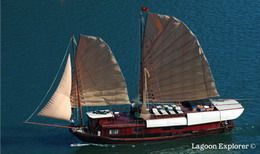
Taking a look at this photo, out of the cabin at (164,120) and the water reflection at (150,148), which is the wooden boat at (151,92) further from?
the water reflection at (150,148)

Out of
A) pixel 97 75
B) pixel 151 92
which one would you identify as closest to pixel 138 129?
pixel 151 92

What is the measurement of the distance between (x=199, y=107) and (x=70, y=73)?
30.0 ft

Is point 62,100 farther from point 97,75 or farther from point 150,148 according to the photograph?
point 150,148

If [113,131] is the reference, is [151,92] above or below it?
above

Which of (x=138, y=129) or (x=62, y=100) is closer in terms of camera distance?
(x=62, y=100)

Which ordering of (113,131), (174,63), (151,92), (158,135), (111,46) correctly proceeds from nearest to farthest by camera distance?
(113,131) < (158,135) < (174,63) < (151,92) < (111,46)

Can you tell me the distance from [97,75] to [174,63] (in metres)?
5.45

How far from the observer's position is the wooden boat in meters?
39.8

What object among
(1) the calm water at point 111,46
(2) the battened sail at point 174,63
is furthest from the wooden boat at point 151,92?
(1) the calm water at point 111,46

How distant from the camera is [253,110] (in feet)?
146

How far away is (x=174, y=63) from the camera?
4150cm

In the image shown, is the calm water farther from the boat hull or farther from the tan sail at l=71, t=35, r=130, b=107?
the tan sail at l=71, t=35, r=130, b=107

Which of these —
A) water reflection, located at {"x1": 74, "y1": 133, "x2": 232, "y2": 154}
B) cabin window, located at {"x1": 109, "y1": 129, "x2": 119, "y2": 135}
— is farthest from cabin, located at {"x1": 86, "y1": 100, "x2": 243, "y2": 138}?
water reflection, located at {"x1": 74, "y1": 133, "x2": 232, "y2": 154}

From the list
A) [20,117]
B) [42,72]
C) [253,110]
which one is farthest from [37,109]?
[253,110]
